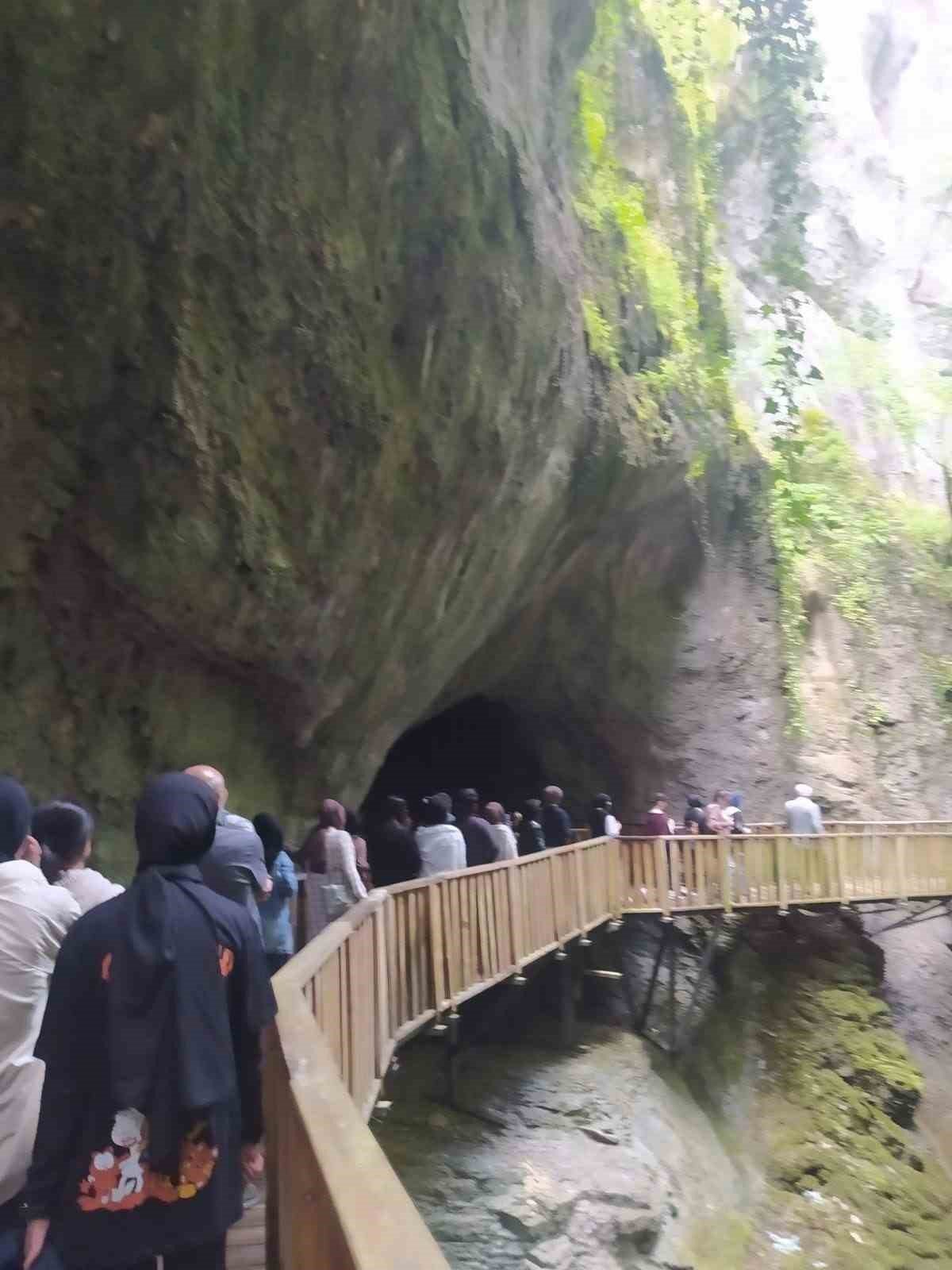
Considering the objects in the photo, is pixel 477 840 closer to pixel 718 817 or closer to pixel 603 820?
pixel 603 820

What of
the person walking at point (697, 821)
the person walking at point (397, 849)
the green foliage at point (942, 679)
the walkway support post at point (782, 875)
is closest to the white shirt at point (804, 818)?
the walkway support post at point (782, 875)

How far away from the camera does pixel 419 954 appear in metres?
7.08

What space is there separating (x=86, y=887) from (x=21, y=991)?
513 millimetres

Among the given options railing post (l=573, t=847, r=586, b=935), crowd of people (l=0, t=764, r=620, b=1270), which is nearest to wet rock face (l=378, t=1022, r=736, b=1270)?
railing post (l=573, t=847, r=586, b=935)

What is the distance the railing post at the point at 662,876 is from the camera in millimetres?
12328

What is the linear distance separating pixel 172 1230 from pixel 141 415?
538 centimetres

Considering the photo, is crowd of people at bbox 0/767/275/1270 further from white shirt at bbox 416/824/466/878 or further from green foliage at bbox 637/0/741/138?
green foliage at bbox 637/0/741/138

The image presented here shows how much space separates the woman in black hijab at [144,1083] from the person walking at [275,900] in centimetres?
329

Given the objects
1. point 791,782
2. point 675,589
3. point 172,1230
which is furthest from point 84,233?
point 791,782

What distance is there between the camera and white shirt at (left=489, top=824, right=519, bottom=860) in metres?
9.52

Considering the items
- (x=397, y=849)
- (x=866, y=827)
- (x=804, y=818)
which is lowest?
(x=866, y=827)

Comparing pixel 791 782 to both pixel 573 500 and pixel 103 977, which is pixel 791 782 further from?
pixel 103 977

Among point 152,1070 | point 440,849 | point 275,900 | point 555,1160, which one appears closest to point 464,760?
point 555,1160

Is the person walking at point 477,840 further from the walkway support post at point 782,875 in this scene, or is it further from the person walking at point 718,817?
the walkway support post at point 782,875
